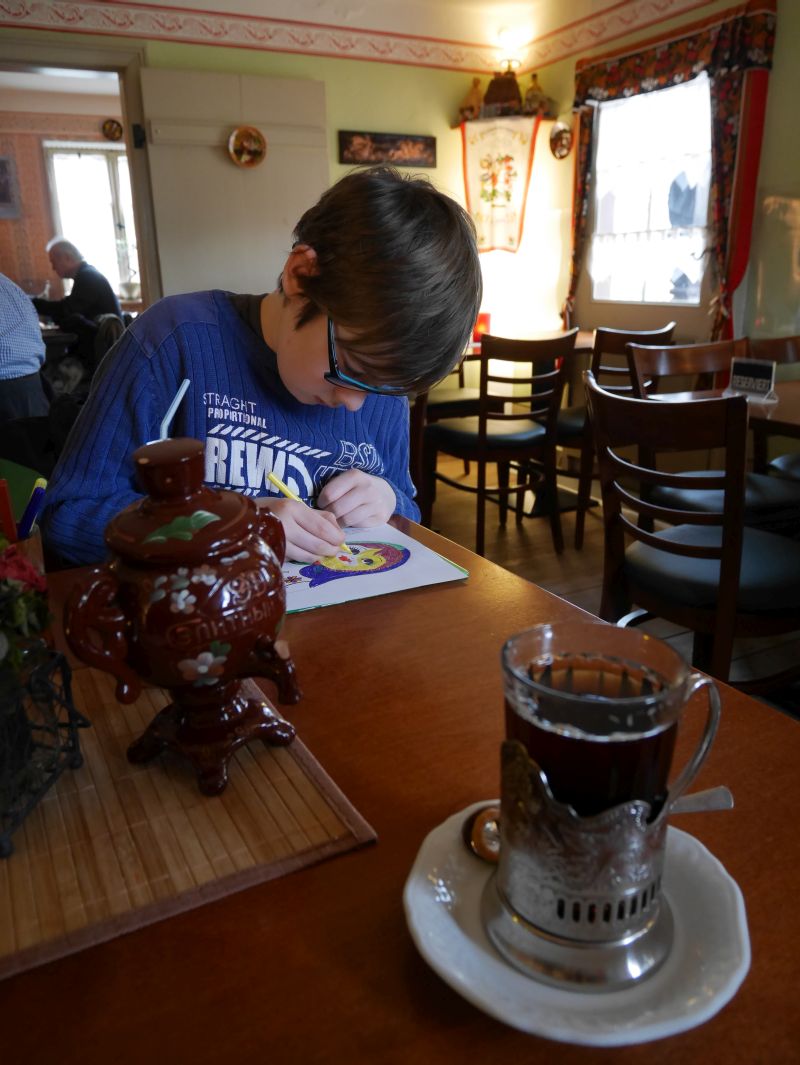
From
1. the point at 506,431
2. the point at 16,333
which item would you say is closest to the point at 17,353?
the point at 16,333

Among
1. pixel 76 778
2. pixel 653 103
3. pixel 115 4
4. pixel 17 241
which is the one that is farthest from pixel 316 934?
pixel 17 241

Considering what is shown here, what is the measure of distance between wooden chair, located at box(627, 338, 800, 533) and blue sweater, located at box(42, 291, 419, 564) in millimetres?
1123

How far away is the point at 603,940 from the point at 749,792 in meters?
0.21

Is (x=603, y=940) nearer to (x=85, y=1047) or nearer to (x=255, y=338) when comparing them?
(x=85, y=1047)

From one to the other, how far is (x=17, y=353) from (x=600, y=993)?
3251 mm

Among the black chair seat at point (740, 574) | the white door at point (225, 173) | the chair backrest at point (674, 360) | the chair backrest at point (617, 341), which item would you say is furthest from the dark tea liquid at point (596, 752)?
the white door at point (225, 173)

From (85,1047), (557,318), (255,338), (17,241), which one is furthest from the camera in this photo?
(17,241)

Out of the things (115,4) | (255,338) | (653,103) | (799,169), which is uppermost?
(115,4)

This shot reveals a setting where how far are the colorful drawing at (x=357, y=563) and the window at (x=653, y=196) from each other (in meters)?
3.42

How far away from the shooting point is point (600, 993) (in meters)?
0.39

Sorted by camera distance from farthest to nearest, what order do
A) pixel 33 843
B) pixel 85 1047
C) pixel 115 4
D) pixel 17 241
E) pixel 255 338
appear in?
pixel 17 241
pixel 115 4
pixel 255 338
pixel 33 843
pixel 85 1047

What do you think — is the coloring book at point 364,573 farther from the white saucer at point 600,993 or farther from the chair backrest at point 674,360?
the chair backrest at point 674,360

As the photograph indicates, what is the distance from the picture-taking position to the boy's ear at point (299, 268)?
3.14 feet

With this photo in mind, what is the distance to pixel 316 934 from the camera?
0.44 metres
